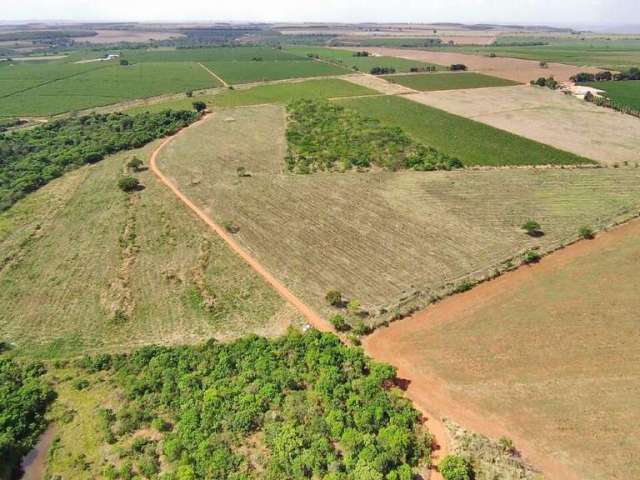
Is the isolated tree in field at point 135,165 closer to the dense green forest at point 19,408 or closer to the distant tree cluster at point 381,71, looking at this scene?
the dense green forest at point 19,408

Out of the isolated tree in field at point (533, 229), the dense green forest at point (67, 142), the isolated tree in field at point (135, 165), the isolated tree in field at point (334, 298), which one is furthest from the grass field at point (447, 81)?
the isolated tree in field at point (334, 298)

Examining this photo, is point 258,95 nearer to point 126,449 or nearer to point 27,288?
point 27,288

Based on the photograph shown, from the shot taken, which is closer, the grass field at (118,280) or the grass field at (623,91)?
the grass field at (118,280)

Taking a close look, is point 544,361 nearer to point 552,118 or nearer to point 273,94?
point 552,118

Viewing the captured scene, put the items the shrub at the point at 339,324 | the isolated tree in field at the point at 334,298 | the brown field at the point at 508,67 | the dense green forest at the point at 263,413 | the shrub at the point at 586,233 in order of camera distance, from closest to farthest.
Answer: the dense green forest at the point at 263,413, the shrub at the point at 339,324, the isolated tree in field at the point at 334,298, the shrub at the point at 586,233, the brown field at the point at 508,67

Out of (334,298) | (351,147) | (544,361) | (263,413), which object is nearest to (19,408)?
(263,413)

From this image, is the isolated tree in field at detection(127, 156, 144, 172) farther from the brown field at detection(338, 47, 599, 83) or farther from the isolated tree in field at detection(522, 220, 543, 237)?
the brown field at detection(338, 47, 599, 83)
